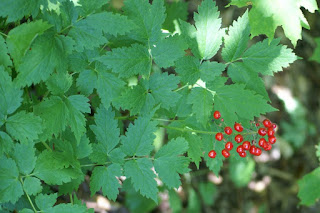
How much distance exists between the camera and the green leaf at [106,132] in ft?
6.27

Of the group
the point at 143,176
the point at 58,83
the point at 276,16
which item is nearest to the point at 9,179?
the point at 58,83

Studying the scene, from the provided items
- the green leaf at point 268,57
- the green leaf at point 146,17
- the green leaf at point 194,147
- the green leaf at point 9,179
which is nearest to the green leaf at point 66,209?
the green leaf at point 9,179

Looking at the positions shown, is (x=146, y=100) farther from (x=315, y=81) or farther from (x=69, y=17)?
(x=315, y=81)

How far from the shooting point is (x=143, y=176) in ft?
6.00

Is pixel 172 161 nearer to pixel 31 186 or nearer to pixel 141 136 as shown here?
pixel 141 136

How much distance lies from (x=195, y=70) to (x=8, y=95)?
0.93 m

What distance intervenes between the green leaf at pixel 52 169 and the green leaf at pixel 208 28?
2.96 ft

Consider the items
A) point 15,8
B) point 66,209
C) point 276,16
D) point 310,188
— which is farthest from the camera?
point 310,188

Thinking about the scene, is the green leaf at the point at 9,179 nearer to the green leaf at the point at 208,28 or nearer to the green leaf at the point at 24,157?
the green leaf at the point at 24,157

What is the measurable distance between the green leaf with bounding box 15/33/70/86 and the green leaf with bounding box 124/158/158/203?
1.97 ft

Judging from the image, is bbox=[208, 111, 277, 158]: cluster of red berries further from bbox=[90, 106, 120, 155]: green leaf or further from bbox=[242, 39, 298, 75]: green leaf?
bbox=[90, 106, 120, 155]: green leaf

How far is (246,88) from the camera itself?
6.64 feet

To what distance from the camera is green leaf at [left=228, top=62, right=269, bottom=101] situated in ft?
6.47

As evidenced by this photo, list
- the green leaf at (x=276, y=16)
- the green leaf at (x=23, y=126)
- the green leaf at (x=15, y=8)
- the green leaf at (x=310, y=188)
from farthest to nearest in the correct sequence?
1. the green leaf at (x=310, y=188)
2. the green leaf at (x=276, y=16)
3. the green leaf at (x=23, y=126)
4. the green leaf at (x=15, y=8)
